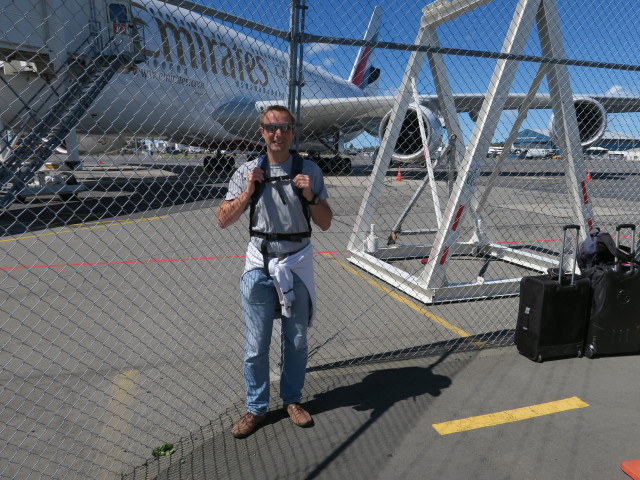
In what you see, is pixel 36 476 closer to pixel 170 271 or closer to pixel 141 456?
pixel 141 456

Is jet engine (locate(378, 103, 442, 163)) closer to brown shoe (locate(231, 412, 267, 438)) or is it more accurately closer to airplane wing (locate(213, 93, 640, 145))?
airplane wing (locate(213, 93, 640, 145))

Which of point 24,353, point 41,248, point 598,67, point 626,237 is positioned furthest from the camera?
point 626,237

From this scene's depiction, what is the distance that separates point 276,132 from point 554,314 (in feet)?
8.49

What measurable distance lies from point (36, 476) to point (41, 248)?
6.03 metres

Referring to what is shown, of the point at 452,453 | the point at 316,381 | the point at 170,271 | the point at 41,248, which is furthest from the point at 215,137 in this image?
the point at 452,453

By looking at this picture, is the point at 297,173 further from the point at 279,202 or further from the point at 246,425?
the point at 246,425

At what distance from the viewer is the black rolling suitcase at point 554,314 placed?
10.7 ft

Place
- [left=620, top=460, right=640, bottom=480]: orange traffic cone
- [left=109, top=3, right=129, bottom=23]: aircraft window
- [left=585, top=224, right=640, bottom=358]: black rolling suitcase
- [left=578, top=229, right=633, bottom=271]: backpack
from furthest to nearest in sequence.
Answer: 1. [left=109, top=3, right=129, bottom=23]: aircraft window
2. [left=578, top=229, right=633, bottom=271]: backpack
3. [left=585, top=224, right=640, bottom=358]: black rolling suitcase
4. [left=620, top=460, right=640, bottom=480]: orange traffic cone

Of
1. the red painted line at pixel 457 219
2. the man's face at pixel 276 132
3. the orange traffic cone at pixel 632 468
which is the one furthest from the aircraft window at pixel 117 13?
the orange traffic cone at pixel 632 468

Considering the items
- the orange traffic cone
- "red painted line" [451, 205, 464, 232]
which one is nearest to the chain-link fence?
"red painted line" [451, 205, 464, 232]

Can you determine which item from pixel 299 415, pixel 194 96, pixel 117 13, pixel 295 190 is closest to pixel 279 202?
pixel 295 190

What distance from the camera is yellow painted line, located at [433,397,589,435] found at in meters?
2.57

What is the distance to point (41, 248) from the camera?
714cm

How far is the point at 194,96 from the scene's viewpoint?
1377 cm
